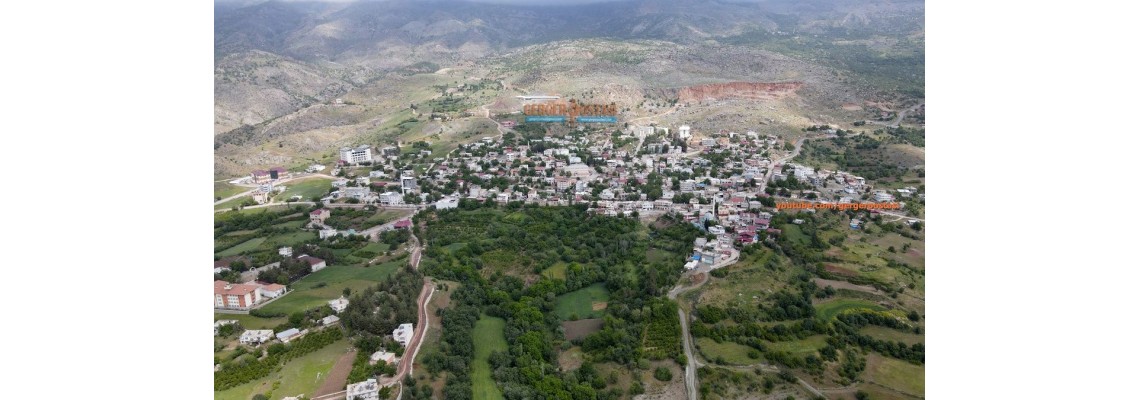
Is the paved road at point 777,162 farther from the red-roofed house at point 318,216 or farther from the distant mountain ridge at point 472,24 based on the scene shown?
the distant mountain ridge at point 472,24

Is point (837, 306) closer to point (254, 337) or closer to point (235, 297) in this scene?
point (254, 337)

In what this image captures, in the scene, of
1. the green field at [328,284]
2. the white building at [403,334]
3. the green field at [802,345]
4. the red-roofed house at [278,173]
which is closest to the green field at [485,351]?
the white building at [403,334]

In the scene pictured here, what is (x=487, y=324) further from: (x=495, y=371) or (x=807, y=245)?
(x=807, y=245)

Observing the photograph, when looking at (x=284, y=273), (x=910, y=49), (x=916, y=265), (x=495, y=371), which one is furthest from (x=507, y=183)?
(x=910, y=49)

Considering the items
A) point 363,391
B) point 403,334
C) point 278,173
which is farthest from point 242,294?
point 278,173

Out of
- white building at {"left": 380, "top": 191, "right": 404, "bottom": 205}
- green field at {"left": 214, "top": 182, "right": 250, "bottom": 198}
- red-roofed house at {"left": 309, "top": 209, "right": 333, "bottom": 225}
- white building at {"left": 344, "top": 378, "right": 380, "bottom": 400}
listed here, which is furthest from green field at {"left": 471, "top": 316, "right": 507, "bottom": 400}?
green field at {"left": 214, "top": 182, "right": 250, "bottom": 198}

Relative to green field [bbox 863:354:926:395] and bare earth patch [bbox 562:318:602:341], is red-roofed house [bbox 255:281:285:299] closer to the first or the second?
bare earth patch [bbox 562:318:602:341]
